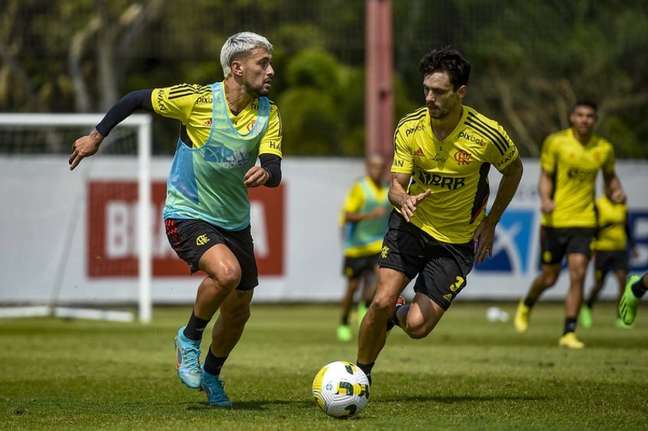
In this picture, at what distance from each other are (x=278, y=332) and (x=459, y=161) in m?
8.76

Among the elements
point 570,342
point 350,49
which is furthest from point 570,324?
point 350,49

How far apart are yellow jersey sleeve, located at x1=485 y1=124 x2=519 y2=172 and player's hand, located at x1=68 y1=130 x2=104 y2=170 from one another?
264cm

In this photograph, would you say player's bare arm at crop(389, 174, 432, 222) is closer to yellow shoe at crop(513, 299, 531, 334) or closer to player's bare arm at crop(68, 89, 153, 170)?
player's bare arm at crop(68, 89, 153, 170)

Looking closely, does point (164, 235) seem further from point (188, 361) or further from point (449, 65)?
point (449, 65)

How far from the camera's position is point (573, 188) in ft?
47.6

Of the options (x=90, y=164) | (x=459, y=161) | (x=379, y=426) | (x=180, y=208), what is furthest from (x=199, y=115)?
(x=90, y=164)

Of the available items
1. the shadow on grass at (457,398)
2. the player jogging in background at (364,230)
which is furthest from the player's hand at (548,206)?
the shadow on grass at (457,398)

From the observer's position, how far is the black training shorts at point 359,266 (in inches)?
660

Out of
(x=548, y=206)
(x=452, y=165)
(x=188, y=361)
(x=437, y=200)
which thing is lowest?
(x=188, y=361)

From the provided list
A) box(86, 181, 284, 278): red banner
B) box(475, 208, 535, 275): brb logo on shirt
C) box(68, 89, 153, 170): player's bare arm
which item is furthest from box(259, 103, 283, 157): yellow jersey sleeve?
box(475, 208, 535, 275): brb logo on shirt

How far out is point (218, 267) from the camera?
8.33 meters

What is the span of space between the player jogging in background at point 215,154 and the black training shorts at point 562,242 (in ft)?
21.0

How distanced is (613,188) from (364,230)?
12.6 ft

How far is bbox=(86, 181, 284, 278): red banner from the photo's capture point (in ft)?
69.6
